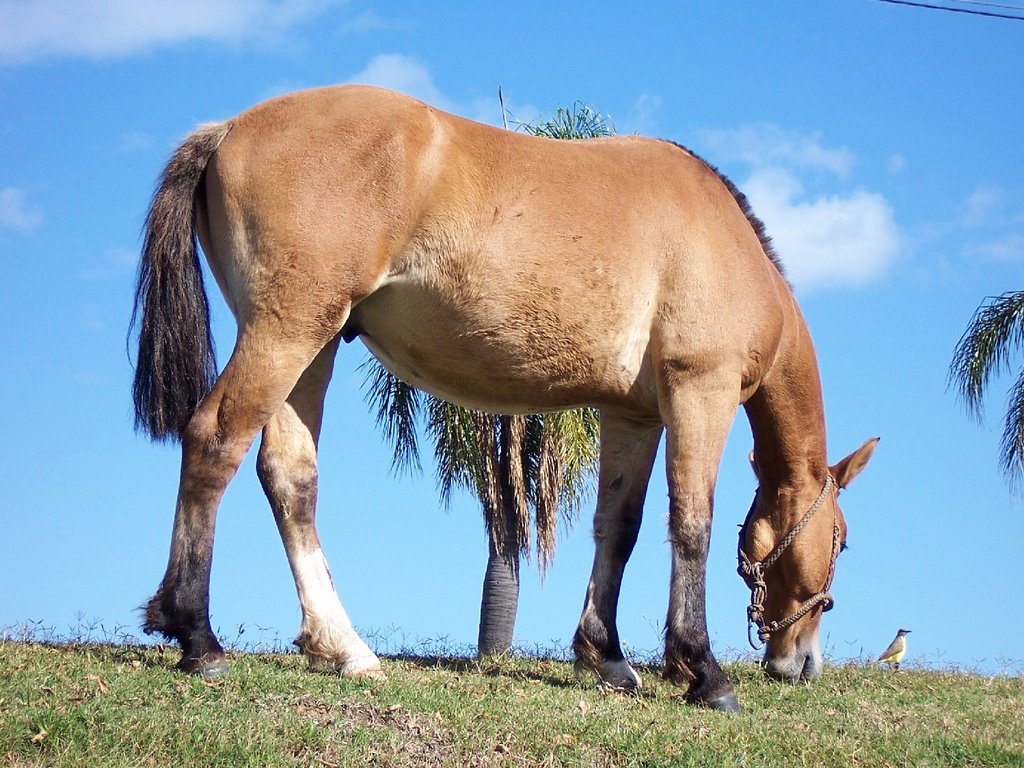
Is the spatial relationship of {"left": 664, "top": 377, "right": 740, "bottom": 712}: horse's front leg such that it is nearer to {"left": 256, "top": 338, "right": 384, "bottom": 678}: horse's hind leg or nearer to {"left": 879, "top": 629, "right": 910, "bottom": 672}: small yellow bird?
{"left": 256, "top": 338, "right": 384, "bottom": 678}: horse's hind leg

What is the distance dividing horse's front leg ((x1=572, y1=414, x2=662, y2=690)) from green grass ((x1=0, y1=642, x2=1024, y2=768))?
0.80ft

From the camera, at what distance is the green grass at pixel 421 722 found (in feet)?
15.7

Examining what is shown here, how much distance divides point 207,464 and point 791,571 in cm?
401

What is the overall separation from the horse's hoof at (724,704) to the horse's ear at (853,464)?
223 cm

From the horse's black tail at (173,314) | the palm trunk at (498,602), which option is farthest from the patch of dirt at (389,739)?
the palm trunk at (498,602)

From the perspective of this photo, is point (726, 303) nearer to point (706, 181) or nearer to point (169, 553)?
point (706, 181)

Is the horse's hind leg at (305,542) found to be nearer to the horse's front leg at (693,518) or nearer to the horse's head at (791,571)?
the horse's front leg at (693,518)

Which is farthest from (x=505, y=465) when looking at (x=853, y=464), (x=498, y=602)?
(x=853, y=464)

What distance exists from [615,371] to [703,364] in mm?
506

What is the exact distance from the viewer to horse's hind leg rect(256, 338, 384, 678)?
6492 millimetres

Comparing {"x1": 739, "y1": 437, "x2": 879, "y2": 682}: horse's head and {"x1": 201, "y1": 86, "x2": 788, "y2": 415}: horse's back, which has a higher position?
{"x1": 201, "y1": 86, "x2": 788, "y2": 415}: horse's back

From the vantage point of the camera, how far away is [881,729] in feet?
20.0

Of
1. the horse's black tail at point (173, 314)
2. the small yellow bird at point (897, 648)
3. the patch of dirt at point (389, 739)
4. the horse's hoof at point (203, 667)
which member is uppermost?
the horse's black tail at point (173, 314)

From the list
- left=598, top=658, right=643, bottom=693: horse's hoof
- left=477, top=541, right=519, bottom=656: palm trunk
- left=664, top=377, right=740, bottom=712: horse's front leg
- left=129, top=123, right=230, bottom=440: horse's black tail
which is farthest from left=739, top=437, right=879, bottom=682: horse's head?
left=477, top=541, right=519, bottom=656: palm trunk
